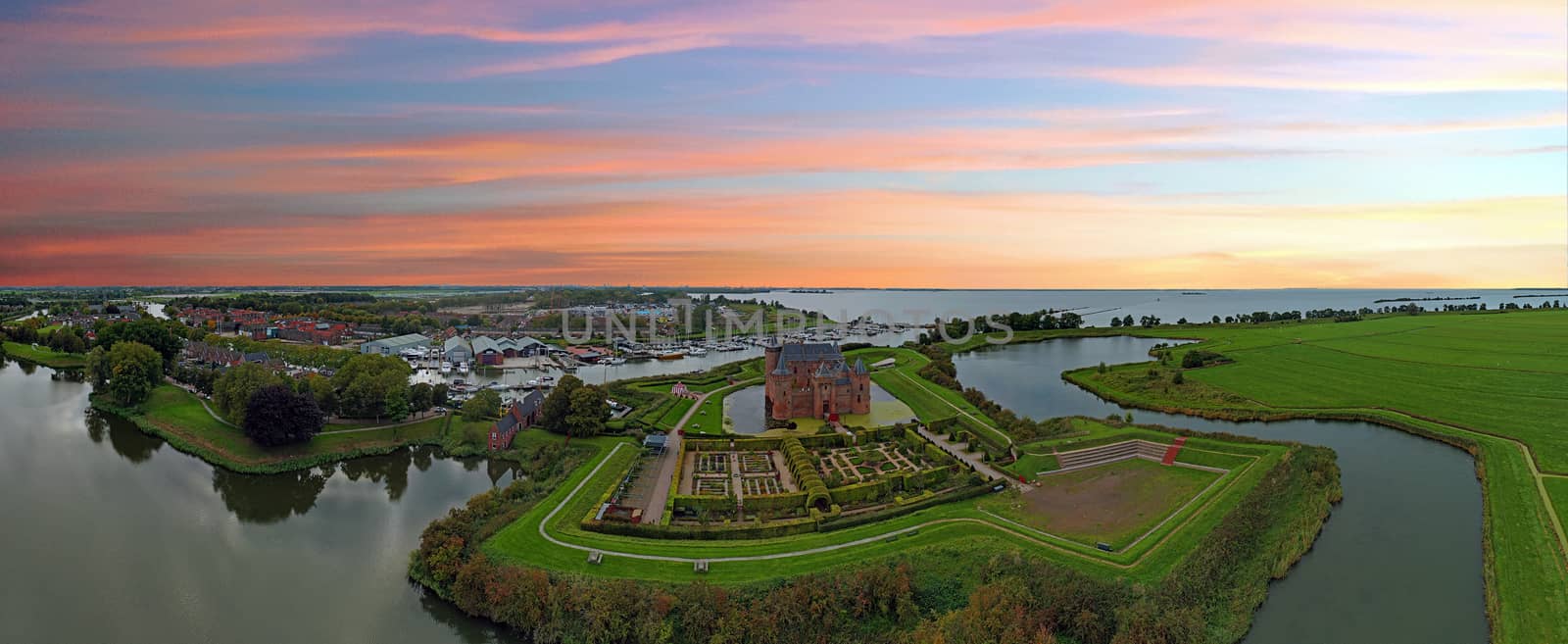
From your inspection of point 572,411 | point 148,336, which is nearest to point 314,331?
point 148,336

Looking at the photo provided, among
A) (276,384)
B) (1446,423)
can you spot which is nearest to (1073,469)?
(1446,423)

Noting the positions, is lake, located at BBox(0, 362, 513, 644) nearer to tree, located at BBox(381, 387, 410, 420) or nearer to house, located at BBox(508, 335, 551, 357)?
tree, located at BBox(381, 387, 410, 420)

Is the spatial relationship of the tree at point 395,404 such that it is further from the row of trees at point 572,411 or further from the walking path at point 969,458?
the walking path at point 969,458

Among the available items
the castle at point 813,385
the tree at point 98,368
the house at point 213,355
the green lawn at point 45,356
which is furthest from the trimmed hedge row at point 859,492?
the green lawn at point 45,356

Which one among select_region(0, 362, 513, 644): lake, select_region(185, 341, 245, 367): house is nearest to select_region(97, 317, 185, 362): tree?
select_region(185, 341, 245, 367): house

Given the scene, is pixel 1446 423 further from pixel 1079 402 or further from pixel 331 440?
pixel 331 440

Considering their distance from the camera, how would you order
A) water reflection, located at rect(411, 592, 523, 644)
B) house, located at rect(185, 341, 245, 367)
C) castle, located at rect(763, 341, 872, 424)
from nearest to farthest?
water reflection, located at rect(411, 592, 523, 644)
castle, located at rect(763, 341, 872, 424)
house, located at rect(185, 341, 245, 367)
